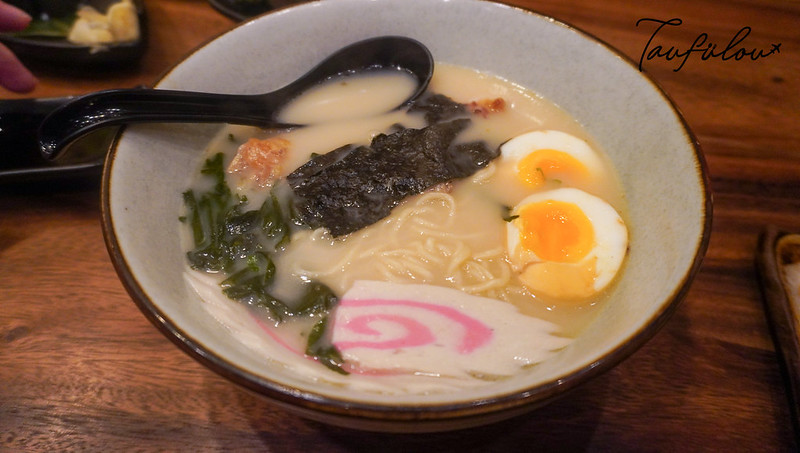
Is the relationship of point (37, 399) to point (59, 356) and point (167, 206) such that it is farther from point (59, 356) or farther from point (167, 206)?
point (167, 206)

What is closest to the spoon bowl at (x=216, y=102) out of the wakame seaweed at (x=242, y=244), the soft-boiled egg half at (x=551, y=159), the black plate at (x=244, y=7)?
the wakame seaweed at (x=242, y=244)

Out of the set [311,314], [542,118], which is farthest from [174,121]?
[542,118]

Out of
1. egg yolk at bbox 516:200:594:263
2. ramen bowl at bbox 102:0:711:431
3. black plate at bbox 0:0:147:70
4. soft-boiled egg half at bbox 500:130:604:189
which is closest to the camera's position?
ramen bowl at bbox 102:0:711:431

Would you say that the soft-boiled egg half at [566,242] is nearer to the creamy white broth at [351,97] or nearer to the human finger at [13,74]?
the creamy white broth at [351,97]

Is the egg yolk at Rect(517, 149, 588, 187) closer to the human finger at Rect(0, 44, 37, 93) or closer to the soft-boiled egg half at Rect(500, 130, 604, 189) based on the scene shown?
the soft-boiled egg half at Rect(500, 130, 604, 189)

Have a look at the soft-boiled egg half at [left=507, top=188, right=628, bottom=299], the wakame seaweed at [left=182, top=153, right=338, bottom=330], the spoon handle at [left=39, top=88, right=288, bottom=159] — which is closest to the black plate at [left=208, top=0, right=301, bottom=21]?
the spoon handle at [left=39, top=88, right=288, bottom=159]

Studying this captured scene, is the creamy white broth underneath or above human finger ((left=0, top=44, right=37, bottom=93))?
underneath
